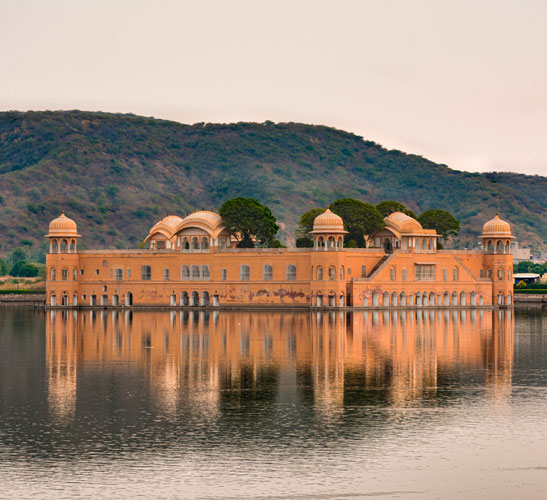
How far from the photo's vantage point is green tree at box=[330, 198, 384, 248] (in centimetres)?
10281

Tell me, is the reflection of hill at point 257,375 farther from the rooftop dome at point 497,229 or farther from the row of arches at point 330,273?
the rooftop dome at point 497,229

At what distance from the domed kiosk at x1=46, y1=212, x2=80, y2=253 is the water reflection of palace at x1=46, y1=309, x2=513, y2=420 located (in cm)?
2351

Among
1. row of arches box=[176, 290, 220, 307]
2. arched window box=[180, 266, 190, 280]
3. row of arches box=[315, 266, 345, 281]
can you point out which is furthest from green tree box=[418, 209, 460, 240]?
arched window box=[180, 266, 190, 280]

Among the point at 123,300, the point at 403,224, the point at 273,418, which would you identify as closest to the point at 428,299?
the point at 403,224

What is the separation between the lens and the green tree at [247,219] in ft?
328

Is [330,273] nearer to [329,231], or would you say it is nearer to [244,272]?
[329,231]

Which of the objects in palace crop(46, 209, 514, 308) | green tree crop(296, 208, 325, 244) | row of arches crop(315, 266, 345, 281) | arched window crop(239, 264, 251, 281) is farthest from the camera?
green tree crop(296, 208, 325, 244)

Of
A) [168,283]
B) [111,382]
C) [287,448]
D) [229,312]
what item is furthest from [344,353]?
[168,283]

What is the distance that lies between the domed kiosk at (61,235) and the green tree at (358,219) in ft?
84.7

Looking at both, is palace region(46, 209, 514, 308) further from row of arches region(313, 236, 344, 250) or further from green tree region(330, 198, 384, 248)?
green tree region(330, 198, 384, 248)

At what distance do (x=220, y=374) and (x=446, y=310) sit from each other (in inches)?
2303

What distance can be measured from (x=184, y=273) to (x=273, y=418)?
6957 centimetres

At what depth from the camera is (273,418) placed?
3036 cm

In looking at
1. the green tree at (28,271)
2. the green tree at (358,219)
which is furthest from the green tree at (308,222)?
the green tree at (28,271)
